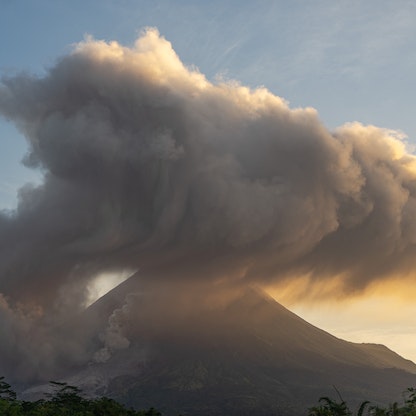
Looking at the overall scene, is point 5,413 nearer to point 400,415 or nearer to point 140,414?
point 140,414

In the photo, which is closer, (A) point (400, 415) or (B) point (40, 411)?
(A) point (400, 415)

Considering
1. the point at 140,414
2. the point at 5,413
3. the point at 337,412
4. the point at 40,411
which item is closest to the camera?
the point at 337,412

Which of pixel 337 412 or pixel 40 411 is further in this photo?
pixel 40 411

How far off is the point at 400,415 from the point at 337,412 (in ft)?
24.2

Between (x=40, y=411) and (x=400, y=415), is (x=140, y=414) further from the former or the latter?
(x=400, y=415)

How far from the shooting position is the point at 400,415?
200ft

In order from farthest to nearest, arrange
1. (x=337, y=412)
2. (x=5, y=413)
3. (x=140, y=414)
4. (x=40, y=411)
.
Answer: (x=140, y=414), (x=40, y=411), (x=5, y=413), (x=337, y=412)

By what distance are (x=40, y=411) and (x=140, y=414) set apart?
12733 millimetres

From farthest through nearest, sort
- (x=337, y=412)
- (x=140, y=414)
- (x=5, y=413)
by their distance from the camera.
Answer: (x=140, y=414), (x=5, y=413), (x=337, y=412)

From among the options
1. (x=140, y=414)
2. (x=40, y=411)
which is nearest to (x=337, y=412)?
(x=140, y=414)

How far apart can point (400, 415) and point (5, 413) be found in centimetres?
4272

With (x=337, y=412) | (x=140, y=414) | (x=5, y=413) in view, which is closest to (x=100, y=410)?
(x=140, y=414)

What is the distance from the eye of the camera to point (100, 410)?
261ft

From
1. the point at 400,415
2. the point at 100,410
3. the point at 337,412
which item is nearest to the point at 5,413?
the point at 100,410
